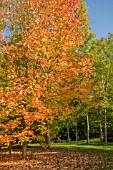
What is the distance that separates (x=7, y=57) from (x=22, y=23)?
2.43 metres

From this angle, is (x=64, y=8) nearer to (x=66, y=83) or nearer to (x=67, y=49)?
(x=67, y=49)

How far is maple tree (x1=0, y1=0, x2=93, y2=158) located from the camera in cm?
1391

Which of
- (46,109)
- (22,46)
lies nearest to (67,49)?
(22,46)

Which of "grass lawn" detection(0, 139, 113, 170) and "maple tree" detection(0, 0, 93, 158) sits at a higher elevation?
"maple tree" detection(0, 0, 93, 158)

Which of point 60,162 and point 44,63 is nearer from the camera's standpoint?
point 44,63

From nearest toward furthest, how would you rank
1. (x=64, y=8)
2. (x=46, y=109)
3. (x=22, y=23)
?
(x=46, y=109), (x=64, y=8), (x=22, y=23)

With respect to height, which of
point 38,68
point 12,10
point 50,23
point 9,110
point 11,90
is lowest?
point 9,110

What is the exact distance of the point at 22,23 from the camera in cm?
1600

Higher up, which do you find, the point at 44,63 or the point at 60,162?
the point at 44,63

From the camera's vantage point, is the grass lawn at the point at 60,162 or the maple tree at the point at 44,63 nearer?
the grass lawn at the point at 60,162

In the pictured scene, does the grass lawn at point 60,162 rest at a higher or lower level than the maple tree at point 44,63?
lower

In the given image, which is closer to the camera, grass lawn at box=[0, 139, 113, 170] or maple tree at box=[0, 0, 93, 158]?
grass lawn at box=[0, 139, 113, 170]

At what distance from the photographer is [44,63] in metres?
13.9

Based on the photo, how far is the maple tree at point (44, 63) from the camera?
13.9 metres
